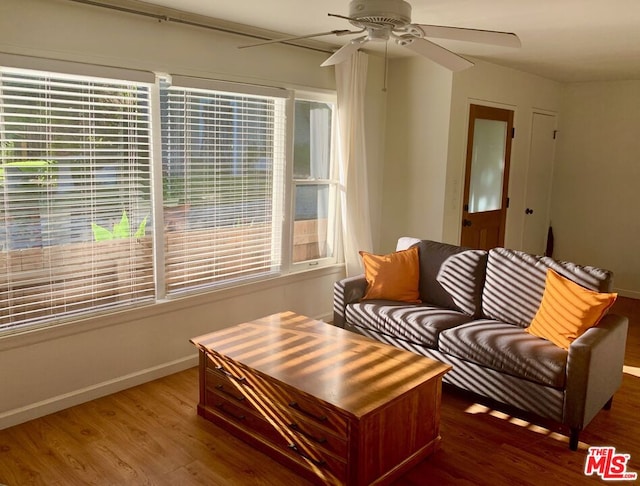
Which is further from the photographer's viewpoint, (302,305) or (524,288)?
(302,305)

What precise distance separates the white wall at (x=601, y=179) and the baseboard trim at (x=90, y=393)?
15.3 ft

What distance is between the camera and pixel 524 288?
351cm

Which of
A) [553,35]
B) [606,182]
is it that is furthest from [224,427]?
[606,182]

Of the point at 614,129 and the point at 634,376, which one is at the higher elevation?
the point at 614,129

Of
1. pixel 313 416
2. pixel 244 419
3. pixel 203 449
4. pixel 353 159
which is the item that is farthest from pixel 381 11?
pixel 353 159

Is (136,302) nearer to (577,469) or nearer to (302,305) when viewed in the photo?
(302,305)

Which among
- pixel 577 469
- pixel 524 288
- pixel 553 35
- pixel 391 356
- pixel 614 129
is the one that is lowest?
pixel 577 469

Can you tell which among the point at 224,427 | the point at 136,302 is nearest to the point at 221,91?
the point at 136,302

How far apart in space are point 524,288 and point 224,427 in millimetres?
2005

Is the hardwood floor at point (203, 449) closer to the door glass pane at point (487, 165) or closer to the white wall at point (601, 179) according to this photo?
the door glass pane at point (487, 165)

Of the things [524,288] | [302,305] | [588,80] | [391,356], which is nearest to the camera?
[391,356]

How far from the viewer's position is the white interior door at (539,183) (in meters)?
6.03

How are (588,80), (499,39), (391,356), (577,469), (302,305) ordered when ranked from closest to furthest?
(499,39), (577,469), (391,356), (302,305), (588,80)
